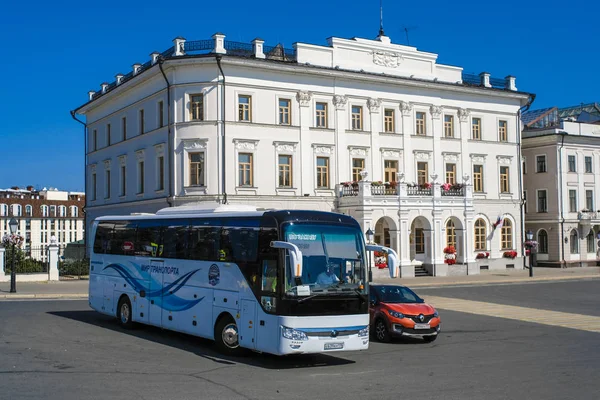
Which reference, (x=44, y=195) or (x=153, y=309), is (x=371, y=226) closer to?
(x=153, y=309)

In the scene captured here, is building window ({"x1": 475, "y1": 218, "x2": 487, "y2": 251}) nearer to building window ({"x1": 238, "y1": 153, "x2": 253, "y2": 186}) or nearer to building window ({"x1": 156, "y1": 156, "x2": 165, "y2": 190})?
building window ({"x1": 238, "y1": 153, "x2": 253, "y2": 186})

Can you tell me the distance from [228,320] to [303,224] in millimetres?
2978

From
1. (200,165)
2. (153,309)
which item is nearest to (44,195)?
(200,165)

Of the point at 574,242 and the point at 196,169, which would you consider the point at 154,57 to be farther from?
the point at 574,242

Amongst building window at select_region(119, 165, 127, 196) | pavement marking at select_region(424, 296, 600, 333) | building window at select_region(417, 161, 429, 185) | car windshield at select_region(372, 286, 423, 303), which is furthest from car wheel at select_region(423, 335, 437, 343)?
building window at select_region(119, 165, 127, 196)

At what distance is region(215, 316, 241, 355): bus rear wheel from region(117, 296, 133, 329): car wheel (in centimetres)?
493

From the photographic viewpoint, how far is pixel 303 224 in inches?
575

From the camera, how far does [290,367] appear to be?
47.5ft

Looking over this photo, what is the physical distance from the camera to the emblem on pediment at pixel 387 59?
46359 millimetres

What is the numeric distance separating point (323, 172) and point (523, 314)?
20804 millimetres

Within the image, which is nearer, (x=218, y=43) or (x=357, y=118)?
(x=218, y=43)

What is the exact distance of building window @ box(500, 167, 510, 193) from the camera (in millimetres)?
51719

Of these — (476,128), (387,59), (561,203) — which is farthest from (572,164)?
(387,59)

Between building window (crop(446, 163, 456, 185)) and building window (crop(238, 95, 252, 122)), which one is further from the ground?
building window (crop(238, 95, 252, 122))
